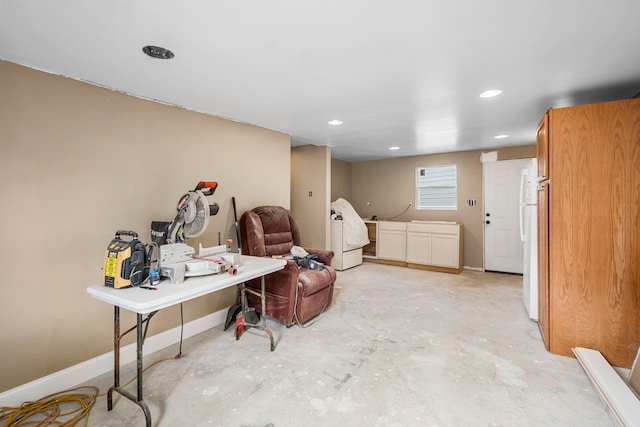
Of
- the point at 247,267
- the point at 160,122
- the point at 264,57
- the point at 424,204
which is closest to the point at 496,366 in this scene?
the point at 247,267

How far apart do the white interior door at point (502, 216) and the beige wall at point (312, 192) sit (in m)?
2.89

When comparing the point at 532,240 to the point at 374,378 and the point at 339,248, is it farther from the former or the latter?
the point at 339,248

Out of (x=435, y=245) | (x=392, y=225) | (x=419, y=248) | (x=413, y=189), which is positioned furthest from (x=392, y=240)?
(x=413, y=189)

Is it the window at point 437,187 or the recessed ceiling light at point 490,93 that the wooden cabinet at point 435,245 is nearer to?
the window at point 437,187

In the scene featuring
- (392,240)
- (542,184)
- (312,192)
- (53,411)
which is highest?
(312,192)

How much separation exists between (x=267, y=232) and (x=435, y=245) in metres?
3.28

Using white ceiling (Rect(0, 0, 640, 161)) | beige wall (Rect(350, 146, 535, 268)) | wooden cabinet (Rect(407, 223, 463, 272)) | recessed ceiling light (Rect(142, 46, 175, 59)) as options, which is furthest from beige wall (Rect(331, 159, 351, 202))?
recessed ceiling light (Rect(142, 46, 175, 59))

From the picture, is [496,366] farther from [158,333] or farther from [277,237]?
[158,333]

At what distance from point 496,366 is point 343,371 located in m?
1.20

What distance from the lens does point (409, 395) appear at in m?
1.93

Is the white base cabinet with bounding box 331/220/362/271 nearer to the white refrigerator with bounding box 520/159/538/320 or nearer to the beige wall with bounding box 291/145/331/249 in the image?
the beige wall with bounding box 291/145/331/249

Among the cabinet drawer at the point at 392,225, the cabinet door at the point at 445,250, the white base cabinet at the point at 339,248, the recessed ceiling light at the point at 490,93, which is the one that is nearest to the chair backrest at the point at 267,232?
the white base cabinet at the point at 339,248

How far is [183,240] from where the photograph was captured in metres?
2.14

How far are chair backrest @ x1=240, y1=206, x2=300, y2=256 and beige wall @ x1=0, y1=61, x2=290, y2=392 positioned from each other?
0.74 m
